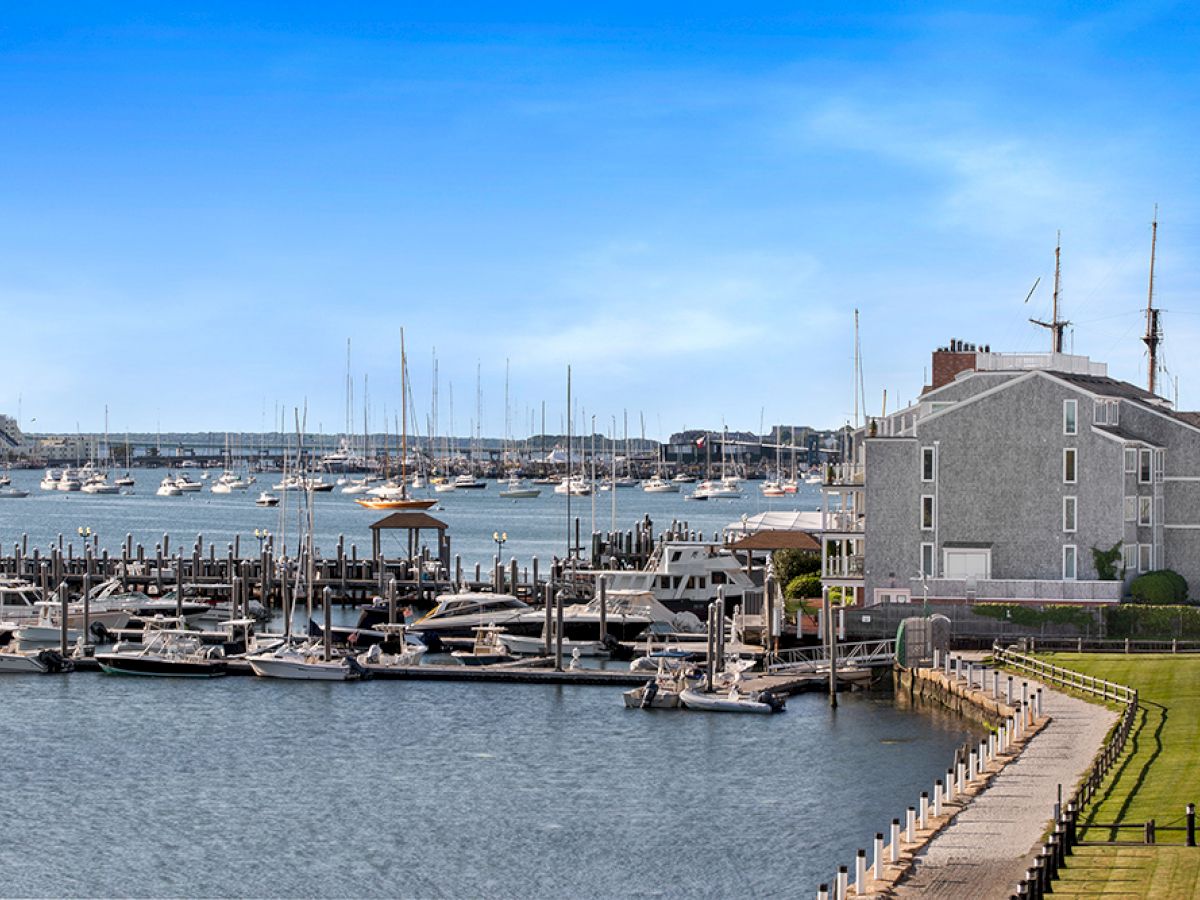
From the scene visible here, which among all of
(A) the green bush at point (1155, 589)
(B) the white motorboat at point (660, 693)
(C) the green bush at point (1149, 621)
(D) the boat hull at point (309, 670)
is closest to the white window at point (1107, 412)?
(A) the green bush at point (1155, 589)

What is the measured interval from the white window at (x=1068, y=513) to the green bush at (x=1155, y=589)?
10.7 ft

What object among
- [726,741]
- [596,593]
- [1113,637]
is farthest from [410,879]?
[596,593]

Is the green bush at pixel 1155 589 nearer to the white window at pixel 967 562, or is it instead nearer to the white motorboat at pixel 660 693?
the white window at pixel 967 562

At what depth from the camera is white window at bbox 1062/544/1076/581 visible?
7144cm

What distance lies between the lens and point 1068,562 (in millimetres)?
71562

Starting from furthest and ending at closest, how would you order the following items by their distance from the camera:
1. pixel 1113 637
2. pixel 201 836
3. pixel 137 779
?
pixel 1113 637 → pixel 137 779 → pixel 201 836

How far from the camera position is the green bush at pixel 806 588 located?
81875mm

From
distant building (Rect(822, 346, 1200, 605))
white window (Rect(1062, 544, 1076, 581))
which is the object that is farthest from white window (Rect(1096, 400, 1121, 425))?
white window (Rect(1062, 544, 1076, 581))

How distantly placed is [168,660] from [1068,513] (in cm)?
3638

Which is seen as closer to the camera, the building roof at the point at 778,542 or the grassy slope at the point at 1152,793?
the grassy slope at the point at 1152,793

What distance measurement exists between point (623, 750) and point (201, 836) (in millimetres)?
15232

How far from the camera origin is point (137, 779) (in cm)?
5134

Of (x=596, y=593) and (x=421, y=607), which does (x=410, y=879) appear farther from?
(x=421, y=607)

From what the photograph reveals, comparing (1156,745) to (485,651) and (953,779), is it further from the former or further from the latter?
(485,651)
